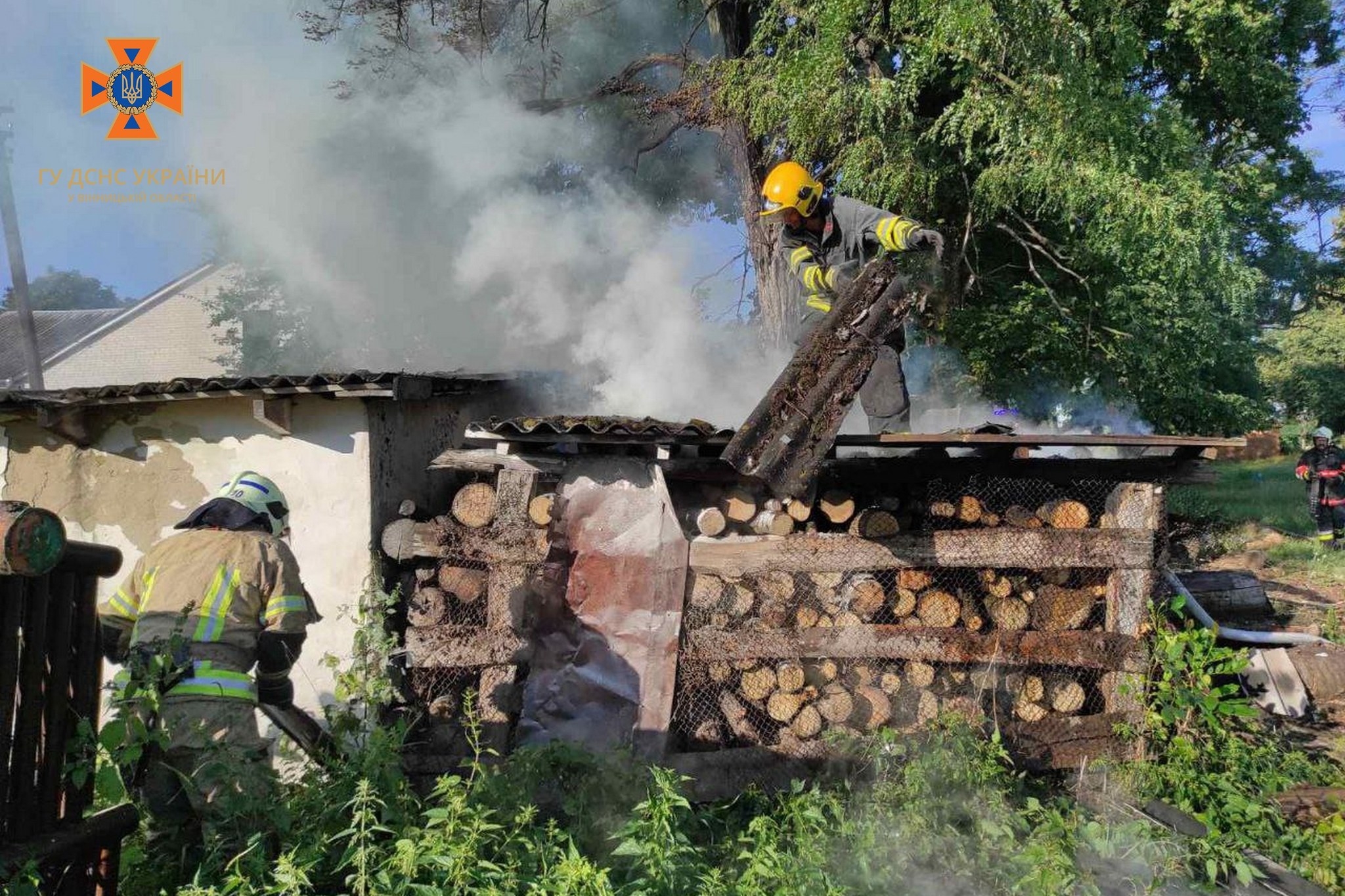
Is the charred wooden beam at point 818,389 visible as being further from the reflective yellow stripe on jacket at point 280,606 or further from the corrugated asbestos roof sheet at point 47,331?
the corrugated asbestos roof sheet at point 47,331

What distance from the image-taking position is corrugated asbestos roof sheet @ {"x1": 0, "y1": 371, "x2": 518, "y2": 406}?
6.02 m

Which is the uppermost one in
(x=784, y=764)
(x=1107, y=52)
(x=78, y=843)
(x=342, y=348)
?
(x=1107, y=52)

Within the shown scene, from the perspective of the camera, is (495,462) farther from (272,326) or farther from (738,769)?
(272,326)

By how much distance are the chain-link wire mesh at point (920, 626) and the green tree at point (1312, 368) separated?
91.2 feet

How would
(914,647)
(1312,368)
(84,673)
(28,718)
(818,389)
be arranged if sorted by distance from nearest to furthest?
1. (28,718)
2. (84,673)
3. (818,389)
4. (914,647)
5. (1312,368)

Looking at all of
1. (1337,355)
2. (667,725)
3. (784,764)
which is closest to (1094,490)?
(784,764)

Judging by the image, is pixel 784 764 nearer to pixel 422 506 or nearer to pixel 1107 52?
pixel 422 506

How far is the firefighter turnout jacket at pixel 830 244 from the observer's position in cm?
648

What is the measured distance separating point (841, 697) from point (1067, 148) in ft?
19.8

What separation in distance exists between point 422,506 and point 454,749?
1943mm

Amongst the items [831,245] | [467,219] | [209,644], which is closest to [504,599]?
[209,644]

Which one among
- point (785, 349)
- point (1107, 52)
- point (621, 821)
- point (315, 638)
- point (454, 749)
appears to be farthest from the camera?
point (785, 349)

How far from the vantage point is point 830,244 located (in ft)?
22.9

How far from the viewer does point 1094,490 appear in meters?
5.78
